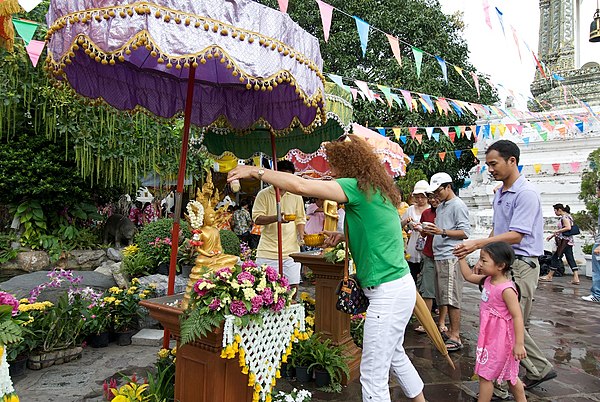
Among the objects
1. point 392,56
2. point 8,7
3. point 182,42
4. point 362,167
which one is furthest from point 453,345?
point 392,56

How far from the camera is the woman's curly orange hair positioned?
2.53 metres

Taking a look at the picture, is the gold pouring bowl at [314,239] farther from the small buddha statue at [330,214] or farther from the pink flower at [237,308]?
the pink flower at [237,308]

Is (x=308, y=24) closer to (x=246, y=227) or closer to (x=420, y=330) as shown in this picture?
(x=246, y=227)

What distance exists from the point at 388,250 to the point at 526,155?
1521 cm

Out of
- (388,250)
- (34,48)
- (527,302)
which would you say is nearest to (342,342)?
(527,302)

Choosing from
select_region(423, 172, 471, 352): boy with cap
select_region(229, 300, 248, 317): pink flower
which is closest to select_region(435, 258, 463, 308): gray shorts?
select_region(423, 172, 471, 352): boy with cap

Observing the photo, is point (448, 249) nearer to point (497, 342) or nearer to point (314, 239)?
point (314, 239)

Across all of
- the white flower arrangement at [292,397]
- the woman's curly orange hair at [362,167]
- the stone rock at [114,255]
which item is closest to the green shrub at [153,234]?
the stone rock at [114,255]

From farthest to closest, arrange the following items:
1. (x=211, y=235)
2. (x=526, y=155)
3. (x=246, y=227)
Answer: (x=526, y=155) → (x=246, y=227) → (x=211, y=235)

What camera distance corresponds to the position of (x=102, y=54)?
8.03 ft

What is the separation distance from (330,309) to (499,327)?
A: 1.69 meters

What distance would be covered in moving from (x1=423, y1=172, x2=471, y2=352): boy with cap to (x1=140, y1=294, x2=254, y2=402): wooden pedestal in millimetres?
2939

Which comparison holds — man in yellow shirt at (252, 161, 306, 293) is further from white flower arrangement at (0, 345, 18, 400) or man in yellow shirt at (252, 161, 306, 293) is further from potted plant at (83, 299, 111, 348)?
white flower arrangement at (0, 345, 18, 400)

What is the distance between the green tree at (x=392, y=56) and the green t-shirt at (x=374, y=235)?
13757 mm
